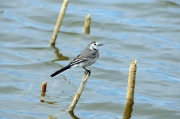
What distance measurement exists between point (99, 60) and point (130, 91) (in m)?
5.65

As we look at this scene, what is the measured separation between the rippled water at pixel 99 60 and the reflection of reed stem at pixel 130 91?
190 mm

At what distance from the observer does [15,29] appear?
771 inches

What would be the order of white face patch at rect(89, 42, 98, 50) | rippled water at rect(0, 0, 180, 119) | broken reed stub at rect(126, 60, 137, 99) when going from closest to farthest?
broken reed stub at rect(126, 60, 137, 99) < white face patch at rect(89, 42, 98, 50) < rippled water at rect(0, 0, 180, 119)

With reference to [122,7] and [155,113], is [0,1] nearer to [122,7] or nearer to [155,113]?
[122,7]

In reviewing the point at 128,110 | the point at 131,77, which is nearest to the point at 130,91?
the point at 131,77

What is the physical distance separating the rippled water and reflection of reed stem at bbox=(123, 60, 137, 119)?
190 mm

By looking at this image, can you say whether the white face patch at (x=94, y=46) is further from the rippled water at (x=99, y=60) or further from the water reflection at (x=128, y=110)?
the rippled water at (x=99, y=60)

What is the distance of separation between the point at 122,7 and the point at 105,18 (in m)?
1.35

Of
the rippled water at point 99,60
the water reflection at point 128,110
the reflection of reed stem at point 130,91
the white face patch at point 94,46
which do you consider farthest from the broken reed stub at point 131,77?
the rippled water at point 99,60

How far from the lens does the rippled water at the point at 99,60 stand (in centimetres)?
1338

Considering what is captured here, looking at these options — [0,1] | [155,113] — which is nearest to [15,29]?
[0,1]

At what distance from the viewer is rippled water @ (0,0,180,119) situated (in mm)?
13375

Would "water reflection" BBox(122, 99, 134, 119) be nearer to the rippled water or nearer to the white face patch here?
the rippled water

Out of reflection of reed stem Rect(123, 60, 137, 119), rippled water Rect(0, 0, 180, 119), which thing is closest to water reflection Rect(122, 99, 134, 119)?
reflection of reed stem Rect(123, 60, 137, 119)
